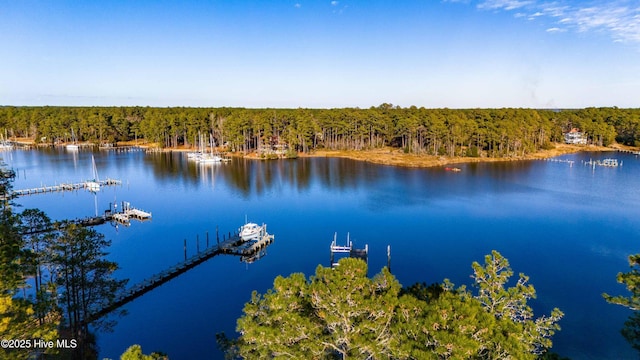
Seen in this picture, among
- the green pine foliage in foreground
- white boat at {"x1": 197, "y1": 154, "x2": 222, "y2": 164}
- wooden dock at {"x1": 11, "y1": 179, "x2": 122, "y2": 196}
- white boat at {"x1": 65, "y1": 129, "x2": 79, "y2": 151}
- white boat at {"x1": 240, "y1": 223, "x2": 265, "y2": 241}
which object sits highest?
white boat at {"x1": 65, "y1": 129, "x2": 79, "y2": 151}

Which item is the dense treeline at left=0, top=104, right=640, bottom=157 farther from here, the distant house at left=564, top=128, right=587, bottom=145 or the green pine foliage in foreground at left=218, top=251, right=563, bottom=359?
the green pine foliage in foreground at left=218, top=251, right=563, bottom=359

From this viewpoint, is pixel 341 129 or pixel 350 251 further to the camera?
pixel 341 129

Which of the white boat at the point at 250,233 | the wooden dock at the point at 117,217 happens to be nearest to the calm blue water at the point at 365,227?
the wooden dock at the point at 117,217

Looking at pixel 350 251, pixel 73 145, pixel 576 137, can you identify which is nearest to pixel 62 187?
pixel 350 251

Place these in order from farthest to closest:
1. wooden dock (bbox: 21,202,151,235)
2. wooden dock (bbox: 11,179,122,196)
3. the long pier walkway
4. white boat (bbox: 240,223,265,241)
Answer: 1. wooden dock (bbox: 11,179,122,196)
2. wooden dock (bbox: 21,202,151,235)
3. white boat (bbox: 240,223,265,241)
4. the long pier walkway

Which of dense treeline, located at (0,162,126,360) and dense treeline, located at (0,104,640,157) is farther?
dense treeline, located at (0,104,640,157)

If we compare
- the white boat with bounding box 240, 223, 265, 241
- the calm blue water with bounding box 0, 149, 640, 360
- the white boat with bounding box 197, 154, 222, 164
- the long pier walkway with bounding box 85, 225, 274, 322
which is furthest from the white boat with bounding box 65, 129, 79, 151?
the white boat with bounding box 240, 223, 265, 241

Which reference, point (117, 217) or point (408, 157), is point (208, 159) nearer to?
point (117, 217)
